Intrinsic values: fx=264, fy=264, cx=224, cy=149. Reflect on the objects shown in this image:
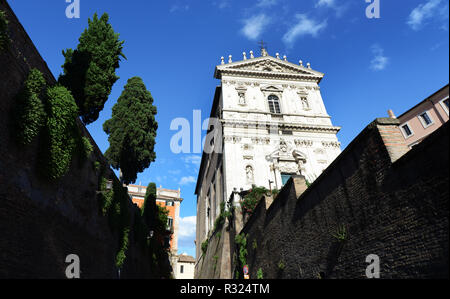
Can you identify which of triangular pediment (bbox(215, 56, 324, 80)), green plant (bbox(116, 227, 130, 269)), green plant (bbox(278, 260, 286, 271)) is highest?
triangular pediment (bbox(215, 56, 324, 80))

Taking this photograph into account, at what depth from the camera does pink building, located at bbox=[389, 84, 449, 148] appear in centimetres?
2662

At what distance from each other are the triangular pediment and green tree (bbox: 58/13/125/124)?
1546 centimetres

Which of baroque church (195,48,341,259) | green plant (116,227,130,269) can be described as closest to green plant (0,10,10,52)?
green plant (116,227,130,269)

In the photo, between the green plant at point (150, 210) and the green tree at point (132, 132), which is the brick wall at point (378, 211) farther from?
the green plant at point (150, 210)

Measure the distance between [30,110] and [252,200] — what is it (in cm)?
1201

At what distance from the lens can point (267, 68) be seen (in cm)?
2905

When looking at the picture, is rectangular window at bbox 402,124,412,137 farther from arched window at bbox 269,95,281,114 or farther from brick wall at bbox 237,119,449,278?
brick wall at bbox 237,119,449,278

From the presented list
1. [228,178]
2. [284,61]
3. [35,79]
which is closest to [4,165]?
[35,79]

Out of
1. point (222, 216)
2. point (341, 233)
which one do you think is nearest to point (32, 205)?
point (341, 233)

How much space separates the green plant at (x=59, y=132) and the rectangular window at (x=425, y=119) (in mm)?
32986

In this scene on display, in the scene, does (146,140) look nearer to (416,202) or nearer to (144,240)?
(144,240)

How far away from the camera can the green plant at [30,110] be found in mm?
6301

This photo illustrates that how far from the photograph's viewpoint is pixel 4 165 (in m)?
5.74
